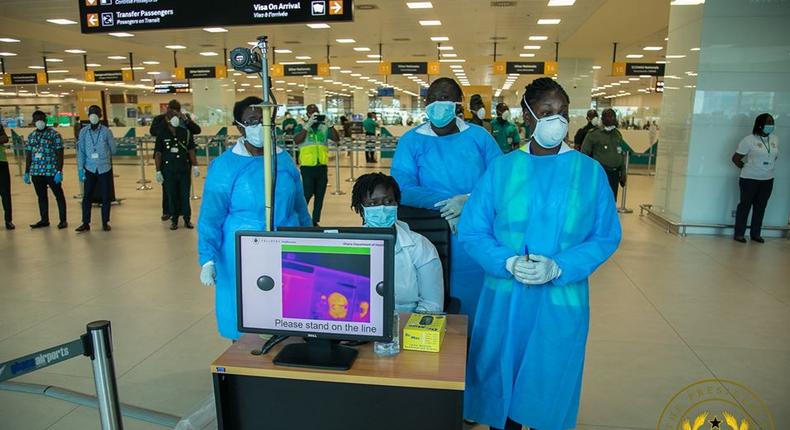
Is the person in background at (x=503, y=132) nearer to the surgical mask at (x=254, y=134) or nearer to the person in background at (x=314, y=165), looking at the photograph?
the person in background at (x=314, y=165)

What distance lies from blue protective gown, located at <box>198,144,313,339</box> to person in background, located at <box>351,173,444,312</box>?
0.48m

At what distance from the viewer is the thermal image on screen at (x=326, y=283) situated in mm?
1683

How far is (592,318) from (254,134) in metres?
2.92

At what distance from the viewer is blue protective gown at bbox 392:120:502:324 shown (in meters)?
3.01

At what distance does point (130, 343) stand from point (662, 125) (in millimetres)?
7549

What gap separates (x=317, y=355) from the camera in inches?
70.2

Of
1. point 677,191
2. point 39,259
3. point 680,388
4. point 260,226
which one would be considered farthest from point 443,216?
point 677,191

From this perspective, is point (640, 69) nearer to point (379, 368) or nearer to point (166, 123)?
point (166, 123)

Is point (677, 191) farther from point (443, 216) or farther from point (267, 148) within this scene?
point (267, 148)

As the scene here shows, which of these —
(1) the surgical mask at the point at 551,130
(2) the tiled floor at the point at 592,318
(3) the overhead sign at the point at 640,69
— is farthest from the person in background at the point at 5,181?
(3) the overhead sign at the point at 640,69

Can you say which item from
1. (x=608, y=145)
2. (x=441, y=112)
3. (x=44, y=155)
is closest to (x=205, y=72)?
(x=44, y=155)

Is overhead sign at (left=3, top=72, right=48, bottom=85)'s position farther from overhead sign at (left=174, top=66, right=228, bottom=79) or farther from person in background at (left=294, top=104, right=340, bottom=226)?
person in background at (left=294, top=104, right=340, bottom=226)

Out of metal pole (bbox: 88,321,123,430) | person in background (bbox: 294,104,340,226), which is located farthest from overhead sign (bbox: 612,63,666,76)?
A: metal pole (bbox: 88,321,123,430)

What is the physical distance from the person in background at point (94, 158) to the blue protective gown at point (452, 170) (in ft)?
19.1
